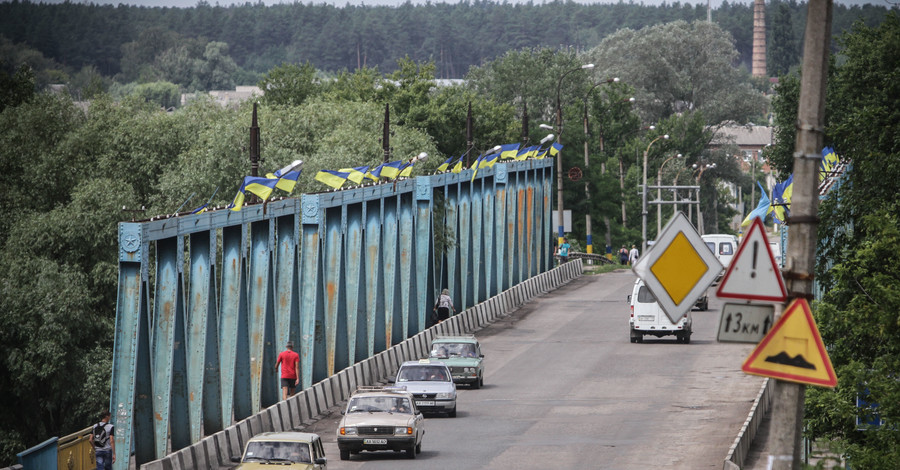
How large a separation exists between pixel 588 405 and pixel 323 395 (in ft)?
20.3

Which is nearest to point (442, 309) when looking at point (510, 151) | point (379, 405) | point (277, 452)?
point (510, 151)

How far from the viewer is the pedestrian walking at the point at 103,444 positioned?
22688mm

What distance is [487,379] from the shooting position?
37.8m

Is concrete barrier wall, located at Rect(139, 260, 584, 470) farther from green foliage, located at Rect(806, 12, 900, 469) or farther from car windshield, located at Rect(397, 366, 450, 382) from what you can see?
green foliage, located at Rect(806, 12, 900, 469)

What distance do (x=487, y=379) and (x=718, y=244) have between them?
75.1 ft

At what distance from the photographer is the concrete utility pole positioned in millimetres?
8719

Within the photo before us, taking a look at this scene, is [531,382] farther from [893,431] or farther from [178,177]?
[178,177]

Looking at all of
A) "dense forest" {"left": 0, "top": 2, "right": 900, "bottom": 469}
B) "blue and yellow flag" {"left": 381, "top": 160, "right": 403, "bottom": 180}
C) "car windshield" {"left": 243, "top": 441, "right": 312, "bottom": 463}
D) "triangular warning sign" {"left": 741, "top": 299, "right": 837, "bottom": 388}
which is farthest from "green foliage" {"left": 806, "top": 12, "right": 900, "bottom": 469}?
"blue and yellow flag" {"left": 381, "top": 160, "right": 403, "bottom": 180}

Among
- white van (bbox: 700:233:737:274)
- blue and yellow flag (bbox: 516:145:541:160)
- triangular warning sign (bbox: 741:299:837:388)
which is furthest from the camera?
blue and yellow flag (bbox: 516:145:541:160)

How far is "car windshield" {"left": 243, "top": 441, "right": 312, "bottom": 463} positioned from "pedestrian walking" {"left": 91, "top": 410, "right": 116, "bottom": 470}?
3.11 meters

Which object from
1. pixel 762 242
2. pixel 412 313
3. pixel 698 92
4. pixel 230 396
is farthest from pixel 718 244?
pixel 698 92

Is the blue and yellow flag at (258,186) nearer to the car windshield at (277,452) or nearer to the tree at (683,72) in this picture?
the car windshield at (277,452)

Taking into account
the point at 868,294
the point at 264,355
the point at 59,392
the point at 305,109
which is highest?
the point at 305,109

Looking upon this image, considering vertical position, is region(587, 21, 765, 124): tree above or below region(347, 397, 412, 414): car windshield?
above
